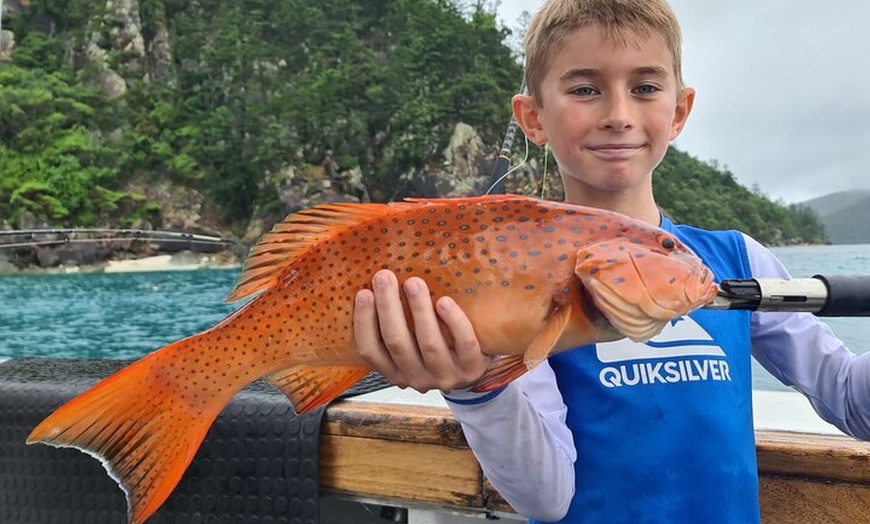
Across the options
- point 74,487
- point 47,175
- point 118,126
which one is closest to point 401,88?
point 118,126

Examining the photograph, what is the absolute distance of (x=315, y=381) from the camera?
1.31 meters

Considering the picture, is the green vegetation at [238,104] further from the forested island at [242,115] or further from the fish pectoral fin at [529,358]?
the fish pectoral fin at [529,358]

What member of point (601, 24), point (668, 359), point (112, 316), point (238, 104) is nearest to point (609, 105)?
point (601, 24)

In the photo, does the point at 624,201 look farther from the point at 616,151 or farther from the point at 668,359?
the point at 668,359

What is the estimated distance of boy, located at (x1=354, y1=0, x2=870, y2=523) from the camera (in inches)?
49.6

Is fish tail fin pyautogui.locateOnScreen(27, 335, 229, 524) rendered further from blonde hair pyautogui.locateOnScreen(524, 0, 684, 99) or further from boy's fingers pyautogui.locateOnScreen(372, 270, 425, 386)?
blonde hair pyautogui.locateOnScreen(524, 0, 684, 99)

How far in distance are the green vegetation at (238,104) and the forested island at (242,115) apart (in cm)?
12

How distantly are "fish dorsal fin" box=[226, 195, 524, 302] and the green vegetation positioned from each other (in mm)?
41114

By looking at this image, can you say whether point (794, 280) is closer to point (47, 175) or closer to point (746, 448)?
point (746, 448)

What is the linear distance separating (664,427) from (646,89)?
79cm

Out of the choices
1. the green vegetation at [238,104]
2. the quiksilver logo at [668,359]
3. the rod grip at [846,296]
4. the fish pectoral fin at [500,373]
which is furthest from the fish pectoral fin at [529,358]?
the green vegetation at [238,104]

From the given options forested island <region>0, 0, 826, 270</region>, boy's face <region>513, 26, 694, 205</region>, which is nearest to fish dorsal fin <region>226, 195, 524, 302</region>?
boy's face <region>513, 26, 694, 205</region>

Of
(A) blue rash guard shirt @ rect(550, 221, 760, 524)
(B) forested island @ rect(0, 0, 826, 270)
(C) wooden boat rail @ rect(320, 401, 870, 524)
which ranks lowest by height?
(C) wooden boat rail @ rect(320, 401, 870, 524)

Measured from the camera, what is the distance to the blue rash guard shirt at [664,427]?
1409 millimetres
